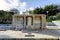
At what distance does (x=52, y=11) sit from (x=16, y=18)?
22227mm

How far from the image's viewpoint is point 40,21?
37.3 ft

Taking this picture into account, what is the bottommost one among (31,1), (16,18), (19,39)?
(19,39)

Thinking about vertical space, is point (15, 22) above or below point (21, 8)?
below

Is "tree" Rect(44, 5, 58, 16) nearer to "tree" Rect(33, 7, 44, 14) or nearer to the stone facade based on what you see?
"tree" Rect(33, 7, 44, 14)

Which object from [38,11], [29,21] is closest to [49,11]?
[38,11]

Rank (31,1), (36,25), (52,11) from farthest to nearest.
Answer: (52,11), (31,1), (36,25)

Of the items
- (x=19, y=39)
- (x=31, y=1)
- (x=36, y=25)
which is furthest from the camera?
(x=31, y=1)

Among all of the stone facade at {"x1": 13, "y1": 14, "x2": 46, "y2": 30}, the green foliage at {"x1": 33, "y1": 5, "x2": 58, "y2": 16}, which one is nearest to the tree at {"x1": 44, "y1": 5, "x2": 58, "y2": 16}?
the green foliage at {"x1": 33, "y1": 5, "x2": 58, "y2": 16}

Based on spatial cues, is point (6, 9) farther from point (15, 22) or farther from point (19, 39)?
point (19, 39)

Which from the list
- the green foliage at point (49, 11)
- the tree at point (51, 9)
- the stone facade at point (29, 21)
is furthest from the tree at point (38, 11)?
the stone facade at point (29, 21)

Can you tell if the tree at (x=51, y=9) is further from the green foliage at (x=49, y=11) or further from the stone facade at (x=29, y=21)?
the stone facade at (x=29, y=21)

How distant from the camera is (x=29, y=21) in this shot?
1123 cm

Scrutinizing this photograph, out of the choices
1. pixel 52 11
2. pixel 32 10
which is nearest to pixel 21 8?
pixel 32 10

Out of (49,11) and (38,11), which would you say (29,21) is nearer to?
(38,11)
